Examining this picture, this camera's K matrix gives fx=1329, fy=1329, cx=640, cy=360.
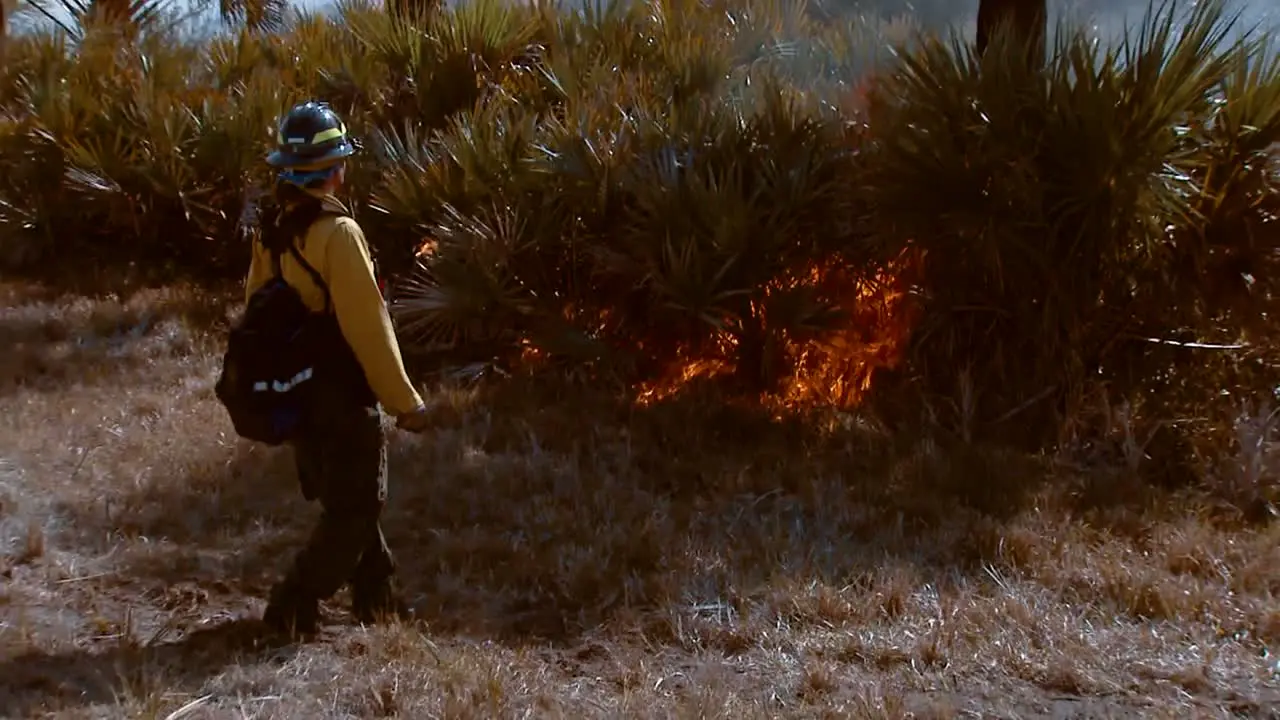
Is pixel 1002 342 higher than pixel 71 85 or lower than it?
lower

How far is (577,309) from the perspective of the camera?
7664 mm

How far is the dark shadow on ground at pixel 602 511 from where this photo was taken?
503cm

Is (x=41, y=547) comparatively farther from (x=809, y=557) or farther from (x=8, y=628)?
(x=809, y=557)

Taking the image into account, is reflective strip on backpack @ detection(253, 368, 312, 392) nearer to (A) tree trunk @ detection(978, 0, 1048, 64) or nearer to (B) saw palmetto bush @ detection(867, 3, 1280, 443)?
(B) saw palmetto bush @ detection(867, 3, 1280, 443)

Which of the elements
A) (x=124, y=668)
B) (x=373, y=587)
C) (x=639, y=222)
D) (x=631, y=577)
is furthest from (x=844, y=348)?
(x=124, y=668)

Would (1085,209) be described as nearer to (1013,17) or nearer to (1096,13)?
(1013,17)

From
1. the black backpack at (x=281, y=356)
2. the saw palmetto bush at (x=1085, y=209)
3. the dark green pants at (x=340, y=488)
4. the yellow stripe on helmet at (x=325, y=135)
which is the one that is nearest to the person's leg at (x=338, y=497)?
the dark green pants at (x=340, y=488)

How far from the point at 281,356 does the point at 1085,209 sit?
13.1 feet

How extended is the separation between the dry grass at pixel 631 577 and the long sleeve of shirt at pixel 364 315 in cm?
89

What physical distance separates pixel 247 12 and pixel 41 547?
9.82 metres

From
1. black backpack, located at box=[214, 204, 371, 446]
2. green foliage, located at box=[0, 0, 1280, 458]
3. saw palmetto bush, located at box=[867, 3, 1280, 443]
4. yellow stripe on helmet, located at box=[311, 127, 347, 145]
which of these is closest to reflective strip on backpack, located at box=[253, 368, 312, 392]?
black backpack, located at box=[214, 204, 371, 446]

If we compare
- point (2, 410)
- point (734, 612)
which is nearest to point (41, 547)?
point (2, 410)

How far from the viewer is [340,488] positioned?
4293mm

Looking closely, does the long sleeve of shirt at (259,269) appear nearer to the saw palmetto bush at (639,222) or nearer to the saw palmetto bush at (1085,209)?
the saw palmetto bush at (639,222)
